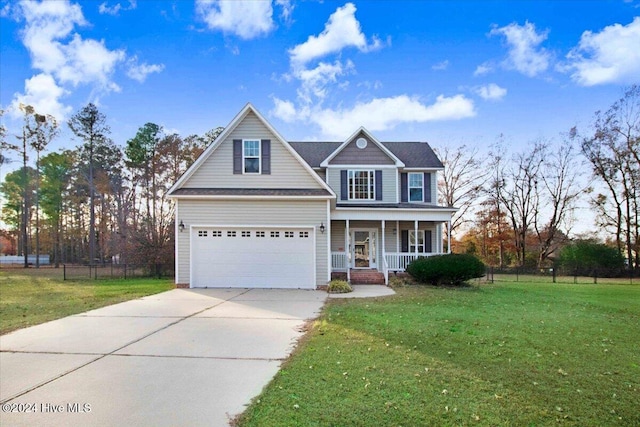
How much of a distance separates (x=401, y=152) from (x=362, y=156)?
3246 mm

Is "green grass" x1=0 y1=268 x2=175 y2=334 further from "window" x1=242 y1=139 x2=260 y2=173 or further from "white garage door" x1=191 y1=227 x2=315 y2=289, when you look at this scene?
"window" x1=242 y1=139 x2=260 y2=173

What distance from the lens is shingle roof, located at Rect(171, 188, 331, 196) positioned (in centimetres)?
1502

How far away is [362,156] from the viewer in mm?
20094

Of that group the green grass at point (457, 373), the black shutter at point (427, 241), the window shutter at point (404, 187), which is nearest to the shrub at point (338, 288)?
the green grass at point (457, 373)

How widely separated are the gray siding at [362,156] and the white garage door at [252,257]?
627 centimetres

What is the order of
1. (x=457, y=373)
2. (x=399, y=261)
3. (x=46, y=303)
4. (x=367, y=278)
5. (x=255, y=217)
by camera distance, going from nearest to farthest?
(x=457, y=373) → (x=46, y=303) → (x=255, y=217) → (x=367, y=278) → (x=399, y=261)

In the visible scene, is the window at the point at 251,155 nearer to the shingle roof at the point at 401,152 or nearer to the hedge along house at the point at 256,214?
the hedge along house at the point at 256,214

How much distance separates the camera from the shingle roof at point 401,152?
20.9 metres

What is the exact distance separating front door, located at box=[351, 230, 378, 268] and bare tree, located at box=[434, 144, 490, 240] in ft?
53.1

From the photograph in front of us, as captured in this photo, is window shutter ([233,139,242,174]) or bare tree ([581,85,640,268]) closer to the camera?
window shutter ([233,139,242,174])

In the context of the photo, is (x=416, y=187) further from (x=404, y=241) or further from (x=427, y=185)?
(x=404, y=241)

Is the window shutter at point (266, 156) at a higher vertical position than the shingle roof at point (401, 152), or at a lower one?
lower

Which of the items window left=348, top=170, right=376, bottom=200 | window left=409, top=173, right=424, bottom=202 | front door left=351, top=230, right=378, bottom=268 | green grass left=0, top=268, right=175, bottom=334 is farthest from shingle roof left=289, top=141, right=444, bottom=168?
green grass left=0, top=268, right=175, bottom=334

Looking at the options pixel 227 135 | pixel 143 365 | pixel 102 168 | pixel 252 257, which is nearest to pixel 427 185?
pixel 252 257
